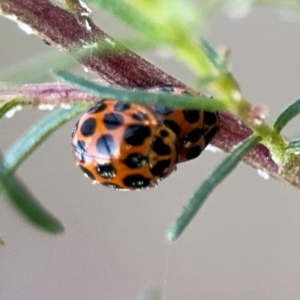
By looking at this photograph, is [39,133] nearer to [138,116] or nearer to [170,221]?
[138,116]

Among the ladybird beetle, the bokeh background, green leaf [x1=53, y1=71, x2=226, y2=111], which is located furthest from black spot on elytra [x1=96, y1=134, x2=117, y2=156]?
the bokeh background

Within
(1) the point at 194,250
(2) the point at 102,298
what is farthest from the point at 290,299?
(2) the point at 102,298

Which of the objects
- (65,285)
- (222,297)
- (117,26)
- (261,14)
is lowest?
(65,285)

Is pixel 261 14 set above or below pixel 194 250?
above

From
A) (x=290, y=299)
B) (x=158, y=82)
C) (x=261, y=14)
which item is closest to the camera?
(x=158, y=82)

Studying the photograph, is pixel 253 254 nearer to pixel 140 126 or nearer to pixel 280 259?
pixel 280 259

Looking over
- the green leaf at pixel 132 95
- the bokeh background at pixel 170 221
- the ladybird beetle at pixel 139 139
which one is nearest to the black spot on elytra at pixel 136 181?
the ladybird beetle at pixel 139 139
